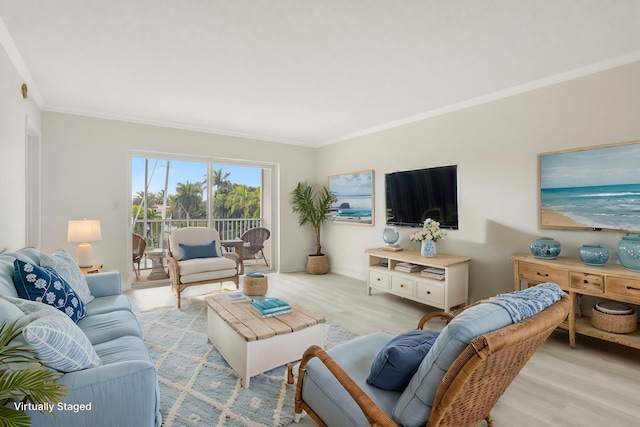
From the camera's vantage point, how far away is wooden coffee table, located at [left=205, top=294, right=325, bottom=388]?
7.25 feet

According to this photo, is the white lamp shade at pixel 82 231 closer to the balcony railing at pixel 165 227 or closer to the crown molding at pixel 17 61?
the balcony railing at pixel 165 227

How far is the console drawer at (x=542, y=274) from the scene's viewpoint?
9.25 ft

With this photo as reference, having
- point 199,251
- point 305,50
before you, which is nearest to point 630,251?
point 305,50

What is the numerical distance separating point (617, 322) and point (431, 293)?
1.59 metres

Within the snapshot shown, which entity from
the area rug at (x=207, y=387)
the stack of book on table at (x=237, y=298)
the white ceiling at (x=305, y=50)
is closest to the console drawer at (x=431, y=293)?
the area rug at (x=207, y=387)

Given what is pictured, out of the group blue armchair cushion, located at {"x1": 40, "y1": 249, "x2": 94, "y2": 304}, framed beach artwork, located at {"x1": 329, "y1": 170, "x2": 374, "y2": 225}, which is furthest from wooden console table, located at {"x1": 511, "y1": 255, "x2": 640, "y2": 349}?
blue armchair cushion, located at {"x1": 40, "y1": 249, "x2": 94, "y2": 304}

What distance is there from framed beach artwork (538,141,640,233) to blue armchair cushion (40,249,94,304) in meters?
4.34

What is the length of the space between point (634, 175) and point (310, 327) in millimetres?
3067

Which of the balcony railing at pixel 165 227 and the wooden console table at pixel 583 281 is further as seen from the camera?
the balcony railing at pixel 165 227

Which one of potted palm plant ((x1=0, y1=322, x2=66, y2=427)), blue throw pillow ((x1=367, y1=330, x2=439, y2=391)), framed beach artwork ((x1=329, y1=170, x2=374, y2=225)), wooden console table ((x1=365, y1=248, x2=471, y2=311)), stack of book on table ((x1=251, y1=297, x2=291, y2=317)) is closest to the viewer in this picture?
potted palm plant ((x1=0, y1=322, x2=66, y2=427))

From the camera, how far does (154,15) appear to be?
7.27 feet

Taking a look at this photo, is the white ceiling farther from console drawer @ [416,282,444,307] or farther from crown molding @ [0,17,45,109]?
console drawer @ [416,282,444,307]

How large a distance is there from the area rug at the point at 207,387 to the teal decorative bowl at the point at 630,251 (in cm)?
238

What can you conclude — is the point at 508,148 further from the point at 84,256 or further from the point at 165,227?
the point at 84,256
